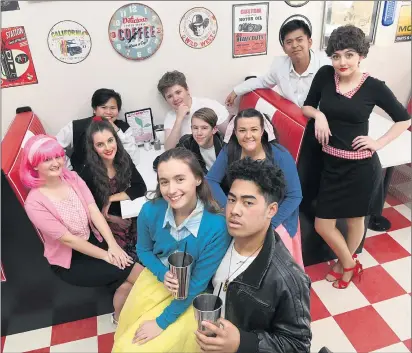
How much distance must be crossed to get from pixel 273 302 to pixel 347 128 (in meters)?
1.21

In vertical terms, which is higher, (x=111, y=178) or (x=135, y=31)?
(x=135, y=31)

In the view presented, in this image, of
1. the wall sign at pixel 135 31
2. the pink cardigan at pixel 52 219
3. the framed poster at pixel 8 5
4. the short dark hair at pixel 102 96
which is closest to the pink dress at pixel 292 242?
the pink cardigan at pixel 52 219

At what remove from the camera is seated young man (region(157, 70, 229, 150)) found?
2.81 m

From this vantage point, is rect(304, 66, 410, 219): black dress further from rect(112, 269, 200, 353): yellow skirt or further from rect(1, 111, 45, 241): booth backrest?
rect(1, 111, 45, 241): booth backrest

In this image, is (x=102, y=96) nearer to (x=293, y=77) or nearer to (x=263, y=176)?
(x=293, y=77)

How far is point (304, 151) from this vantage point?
7.80 ft

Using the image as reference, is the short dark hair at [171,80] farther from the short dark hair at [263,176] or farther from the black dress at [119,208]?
the short dark hair at [263,176]

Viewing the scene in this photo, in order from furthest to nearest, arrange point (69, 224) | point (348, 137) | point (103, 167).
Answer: point (103, 167), point (348, 137), point (69, 224)

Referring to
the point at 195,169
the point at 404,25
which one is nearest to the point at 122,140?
the point at 195,169

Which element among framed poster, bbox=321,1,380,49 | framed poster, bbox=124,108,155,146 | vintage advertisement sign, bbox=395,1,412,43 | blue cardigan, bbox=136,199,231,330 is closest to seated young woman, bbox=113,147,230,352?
blue cardigan, bbox=136,199,231,330

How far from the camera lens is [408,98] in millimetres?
3711

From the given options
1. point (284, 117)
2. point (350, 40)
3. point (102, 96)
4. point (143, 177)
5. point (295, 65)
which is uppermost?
point (350, 40)

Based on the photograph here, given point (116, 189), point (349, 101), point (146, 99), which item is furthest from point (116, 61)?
point (349, 101)

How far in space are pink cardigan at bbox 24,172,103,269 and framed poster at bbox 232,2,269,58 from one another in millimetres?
1605
